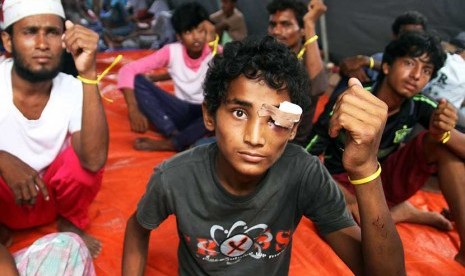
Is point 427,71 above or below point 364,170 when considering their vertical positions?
below

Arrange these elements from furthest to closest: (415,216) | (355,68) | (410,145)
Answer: (355,68)
(415,216)
(410,145)

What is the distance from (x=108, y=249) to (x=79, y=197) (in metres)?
0.26

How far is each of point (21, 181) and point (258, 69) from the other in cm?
104

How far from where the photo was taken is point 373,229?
3.45ft

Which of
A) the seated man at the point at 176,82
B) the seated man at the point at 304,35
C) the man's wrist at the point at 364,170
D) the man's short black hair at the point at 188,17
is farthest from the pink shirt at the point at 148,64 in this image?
the man's wrist at the point at 364,170

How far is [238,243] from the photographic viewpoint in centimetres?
128

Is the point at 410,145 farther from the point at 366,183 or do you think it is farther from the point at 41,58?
the point at 41,58

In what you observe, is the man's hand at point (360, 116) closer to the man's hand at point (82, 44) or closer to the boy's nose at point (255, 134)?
the boy's nose at point (255, 134)

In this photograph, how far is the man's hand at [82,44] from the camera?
5.28 feet

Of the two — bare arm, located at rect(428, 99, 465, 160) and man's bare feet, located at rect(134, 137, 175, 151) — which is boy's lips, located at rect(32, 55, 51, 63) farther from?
bare arm, located at rect(428, 99, 465, 160)

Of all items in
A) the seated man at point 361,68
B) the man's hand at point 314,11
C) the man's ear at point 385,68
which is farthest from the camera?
the seated man at point 361,68

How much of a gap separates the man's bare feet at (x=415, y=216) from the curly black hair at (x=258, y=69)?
1.16 meters

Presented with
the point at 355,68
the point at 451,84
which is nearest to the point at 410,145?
the point at 355,68

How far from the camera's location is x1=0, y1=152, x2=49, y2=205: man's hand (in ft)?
5.32
